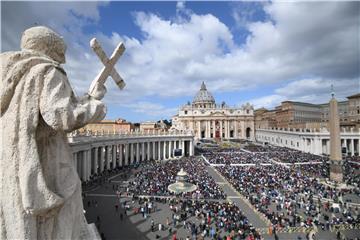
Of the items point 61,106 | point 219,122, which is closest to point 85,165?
point 61,106

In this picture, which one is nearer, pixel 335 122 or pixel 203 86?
pixel 335 122

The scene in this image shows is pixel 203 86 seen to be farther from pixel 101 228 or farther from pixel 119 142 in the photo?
pixel 101 228

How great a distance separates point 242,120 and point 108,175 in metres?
97.2

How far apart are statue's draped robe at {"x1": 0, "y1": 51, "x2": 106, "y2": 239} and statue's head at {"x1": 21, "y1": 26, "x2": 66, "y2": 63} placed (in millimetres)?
155

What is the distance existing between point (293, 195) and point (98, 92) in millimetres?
26533

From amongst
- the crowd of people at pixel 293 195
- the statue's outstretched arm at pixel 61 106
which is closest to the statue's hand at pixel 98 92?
the statue's outstretched arm at pixel 61 106

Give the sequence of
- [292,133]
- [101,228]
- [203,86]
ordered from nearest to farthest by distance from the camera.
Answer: [101,228], [292,133], [203,86]

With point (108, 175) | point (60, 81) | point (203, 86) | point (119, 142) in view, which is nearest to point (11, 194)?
point (60, 81)

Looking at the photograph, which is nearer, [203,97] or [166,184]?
[166,184]

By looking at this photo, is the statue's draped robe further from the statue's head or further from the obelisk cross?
the obelisk cross

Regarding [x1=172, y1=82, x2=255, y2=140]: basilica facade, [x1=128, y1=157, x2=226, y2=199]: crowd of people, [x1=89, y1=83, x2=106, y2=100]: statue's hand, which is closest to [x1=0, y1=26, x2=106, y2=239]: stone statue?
[x1=89, y1=83, x2=106, y2=100]: statue's hand

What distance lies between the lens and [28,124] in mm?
2887

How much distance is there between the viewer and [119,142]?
45906 mm

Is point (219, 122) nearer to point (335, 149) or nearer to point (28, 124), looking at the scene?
point (335, 149)
